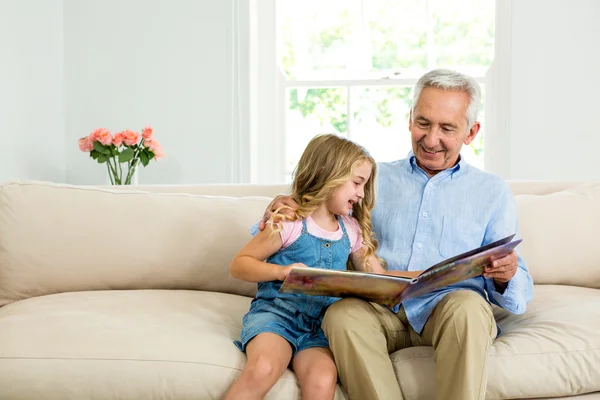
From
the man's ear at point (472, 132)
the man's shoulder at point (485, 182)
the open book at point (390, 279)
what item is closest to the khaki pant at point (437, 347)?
the open book at point (390, 279)

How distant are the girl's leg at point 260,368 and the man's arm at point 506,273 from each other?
1.87 feet

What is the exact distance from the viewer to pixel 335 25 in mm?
4184

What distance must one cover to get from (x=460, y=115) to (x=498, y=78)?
205 centimetres

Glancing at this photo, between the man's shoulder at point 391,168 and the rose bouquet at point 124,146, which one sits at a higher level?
the rose bouquet at point 124,146

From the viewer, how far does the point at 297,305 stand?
1.96m

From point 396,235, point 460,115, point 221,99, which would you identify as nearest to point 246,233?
point 396,235

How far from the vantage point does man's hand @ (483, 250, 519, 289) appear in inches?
71.3

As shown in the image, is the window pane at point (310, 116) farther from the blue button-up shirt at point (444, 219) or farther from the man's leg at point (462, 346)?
the man's leg at point (462, 346)

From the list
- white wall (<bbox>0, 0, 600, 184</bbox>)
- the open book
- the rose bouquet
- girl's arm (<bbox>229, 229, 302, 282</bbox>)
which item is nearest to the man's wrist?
the open book

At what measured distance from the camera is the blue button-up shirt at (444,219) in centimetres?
207

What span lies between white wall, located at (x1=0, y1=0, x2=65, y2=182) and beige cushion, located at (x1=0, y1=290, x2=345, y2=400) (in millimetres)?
1868

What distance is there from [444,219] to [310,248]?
1.34 feet

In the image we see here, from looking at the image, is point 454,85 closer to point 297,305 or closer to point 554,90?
point 297,305

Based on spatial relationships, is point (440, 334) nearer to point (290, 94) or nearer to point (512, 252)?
point (512, 252)
